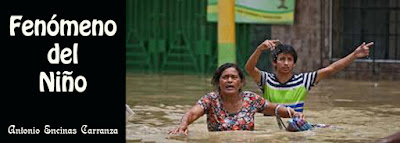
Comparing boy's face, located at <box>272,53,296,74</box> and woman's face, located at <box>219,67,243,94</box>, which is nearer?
woman's face, located at <box>219,67,243,94</box>

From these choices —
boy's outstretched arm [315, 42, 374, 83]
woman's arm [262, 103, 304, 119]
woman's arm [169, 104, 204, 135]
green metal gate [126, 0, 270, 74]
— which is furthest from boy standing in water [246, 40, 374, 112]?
green metal gate [126, 0, 270, 74]

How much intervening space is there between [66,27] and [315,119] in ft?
14.8

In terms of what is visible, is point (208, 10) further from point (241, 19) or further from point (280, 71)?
point (280, 71)

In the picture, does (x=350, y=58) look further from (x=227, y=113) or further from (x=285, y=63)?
(x=227, y=113)

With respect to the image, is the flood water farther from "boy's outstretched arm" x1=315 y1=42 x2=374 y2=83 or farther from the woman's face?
"boy's outstretched arm" x1=315 y1=42 x2=374 y2=83

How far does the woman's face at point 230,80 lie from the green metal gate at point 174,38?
1096 cm

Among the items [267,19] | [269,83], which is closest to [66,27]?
[269,83]

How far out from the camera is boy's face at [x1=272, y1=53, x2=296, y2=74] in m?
12.4

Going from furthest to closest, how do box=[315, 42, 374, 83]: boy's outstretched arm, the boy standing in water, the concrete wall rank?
the concrete wall
the boy standing in water
box=[315, 42, 374, 83]: boy's outstretched arm

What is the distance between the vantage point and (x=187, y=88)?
1909 centimetres

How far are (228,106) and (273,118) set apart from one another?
2.37 meters

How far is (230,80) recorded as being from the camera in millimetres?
11539

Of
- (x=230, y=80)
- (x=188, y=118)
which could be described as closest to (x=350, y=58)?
(x=230, y=80)

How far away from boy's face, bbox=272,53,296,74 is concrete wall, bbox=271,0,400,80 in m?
9.40
